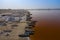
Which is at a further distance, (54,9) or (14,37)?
(54,9)

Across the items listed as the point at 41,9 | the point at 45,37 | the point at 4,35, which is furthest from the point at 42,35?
the point at 41,9

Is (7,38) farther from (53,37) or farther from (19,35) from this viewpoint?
(53,37)

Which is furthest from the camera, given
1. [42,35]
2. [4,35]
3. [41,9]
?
[41,9]

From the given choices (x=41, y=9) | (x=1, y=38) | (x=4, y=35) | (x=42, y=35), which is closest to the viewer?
(x=1, y=38)

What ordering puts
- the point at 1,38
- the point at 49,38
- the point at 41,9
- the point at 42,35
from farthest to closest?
1. the point at 41,9
2. the point at 42,35
3. the point at 49,38
4. the point at 1,38

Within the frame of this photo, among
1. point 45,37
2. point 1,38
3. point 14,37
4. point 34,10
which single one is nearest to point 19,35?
point 14,37

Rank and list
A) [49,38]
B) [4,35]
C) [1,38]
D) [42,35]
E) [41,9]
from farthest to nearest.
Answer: [41,9] → [42,35] → [49,38] → [4,35] → [1,38]

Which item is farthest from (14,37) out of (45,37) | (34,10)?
(34,10)

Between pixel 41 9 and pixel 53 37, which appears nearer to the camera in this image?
pixel 53 37

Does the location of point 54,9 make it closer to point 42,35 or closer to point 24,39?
point 42,35
